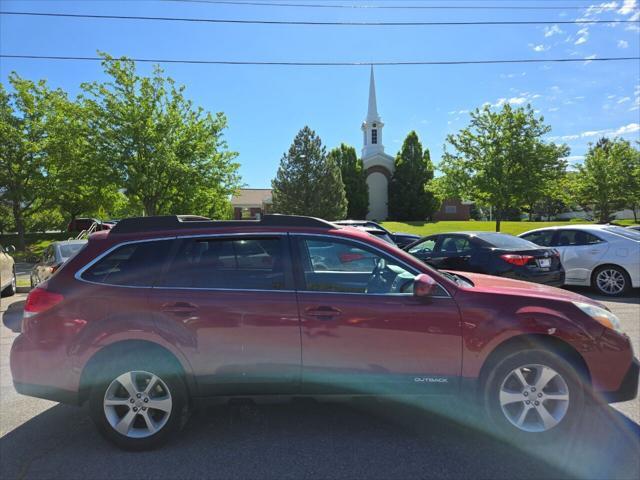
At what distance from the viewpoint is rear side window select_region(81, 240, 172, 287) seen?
10.6 feet

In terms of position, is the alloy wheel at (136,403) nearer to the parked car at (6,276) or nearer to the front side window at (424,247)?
the front side window at (424,247)

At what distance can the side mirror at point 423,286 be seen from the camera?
3131 millimetres

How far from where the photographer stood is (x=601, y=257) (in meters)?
8.98

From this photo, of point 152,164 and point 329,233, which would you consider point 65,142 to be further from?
point 329,233

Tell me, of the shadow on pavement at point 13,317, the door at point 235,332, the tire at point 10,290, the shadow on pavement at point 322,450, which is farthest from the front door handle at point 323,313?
the tire at point 10,290

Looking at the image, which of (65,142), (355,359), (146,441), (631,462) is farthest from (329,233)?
(65,142)

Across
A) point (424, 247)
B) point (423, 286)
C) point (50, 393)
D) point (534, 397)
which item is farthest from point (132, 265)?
point (424, 247)

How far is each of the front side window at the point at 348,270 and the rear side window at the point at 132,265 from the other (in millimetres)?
1102

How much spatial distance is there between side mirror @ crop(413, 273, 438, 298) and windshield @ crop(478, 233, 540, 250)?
5.41m

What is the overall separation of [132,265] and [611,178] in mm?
36826

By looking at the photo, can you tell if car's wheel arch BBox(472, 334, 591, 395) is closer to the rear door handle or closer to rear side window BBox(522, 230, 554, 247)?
the rear door handle

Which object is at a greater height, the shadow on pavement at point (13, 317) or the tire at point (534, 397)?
the tire at point (534, 397)

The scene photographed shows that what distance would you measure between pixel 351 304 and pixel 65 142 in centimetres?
2410

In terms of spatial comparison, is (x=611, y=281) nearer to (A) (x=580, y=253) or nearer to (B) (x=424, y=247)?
(A) (x=580, y=253)
